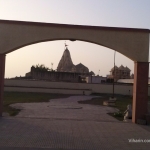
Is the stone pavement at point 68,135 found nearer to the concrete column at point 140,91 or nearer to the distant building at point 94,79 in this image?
the concrete column at point 140,91

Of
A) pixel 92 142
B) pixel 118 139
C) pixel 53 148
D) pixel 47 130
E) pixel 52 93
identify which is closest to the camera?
pixel 53 148

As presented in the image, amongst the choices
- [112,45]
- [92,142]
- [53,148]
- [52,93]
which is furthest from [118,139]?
[52,93]

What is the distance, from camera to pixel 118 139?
34.9ft

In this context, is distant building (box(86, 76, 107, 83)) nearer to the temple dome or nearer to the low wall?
the low wall

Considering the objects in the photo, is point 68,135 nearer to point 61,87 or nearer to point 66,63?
point 61,87

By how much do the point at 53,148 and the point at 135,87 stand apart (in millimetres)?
7156

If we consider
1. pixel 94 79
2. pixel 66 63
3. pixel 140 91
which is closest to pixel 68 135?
pixel 140 91

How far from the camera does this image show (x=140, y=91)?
14773mm

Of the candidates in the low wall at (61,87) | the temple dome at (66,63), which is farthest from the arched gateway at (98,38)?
the temple dome at (66,63)

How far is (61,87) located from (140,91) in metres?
30.8

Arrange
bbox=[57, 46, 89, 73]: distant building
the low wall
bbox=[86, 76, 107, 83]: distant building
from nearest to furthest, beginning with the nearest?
1. the low wall
2. bbox=[86, 76, 107, 83]: distant building
3. bbox=[57, 46, 89, 73]: distant building

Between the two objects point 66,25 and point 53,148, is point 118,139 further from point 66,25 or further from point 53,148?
point 66,25

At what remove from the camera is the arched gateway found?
1467 cm

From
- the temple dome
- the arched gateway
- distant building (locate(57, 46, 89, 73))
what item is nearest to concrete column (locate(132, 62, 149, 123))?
the arched gateway
